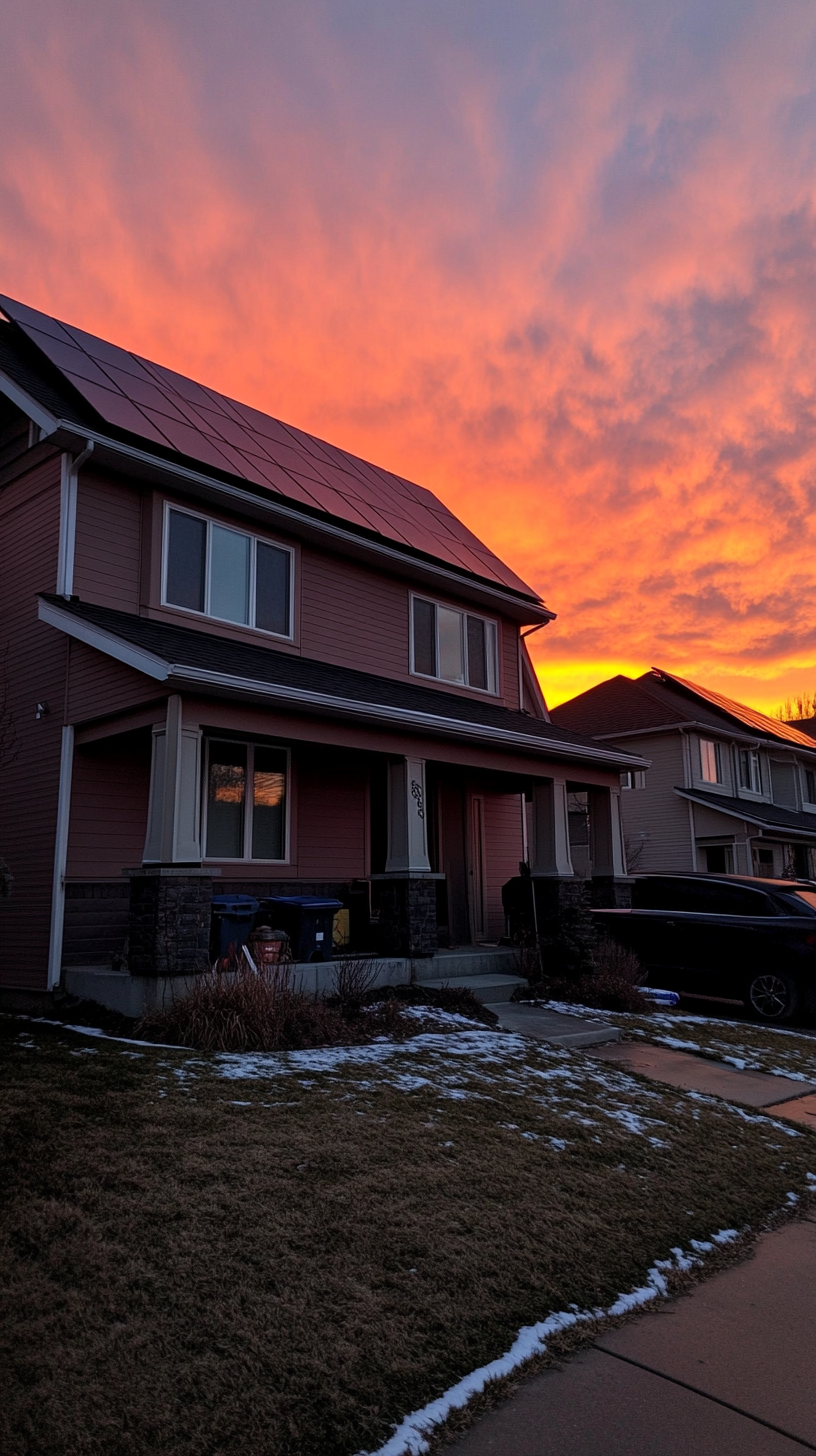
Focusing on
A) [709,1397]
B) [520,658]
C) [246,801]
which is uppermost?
[520,658]

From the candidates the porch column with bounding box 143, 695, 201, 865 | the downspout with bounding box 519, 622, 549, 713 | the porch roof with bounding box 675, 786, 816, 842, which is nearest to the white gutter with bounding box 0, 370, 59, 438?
the porch column with bounding box 143, 695, 201, 865

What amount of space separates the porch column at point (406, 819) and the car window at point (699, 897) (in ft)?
12.6

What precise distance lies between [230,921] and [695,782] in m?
20.8

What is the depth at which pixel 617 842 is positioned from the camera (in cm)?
1482

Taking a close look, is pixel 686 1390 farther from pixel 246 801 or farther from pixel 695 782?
pixel 695 782

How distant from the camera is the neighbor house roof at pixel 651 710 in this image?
2809cm

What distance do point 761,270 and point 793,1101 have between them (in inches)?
436

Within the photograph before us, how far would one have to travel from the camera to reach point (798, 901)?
1170 centimetres

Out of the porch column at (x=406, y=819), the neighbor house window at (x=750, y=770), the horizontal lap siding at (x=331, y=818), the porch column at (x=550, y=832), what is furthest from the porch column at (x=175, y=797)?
the neighbor house window at (x=750, y=770)

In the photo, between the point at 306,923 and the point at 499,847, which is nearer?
the point at 306,923

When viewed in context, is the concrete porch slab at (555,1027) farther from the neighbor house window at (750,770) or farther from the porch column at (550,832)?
the neighbor house window at (750,770)

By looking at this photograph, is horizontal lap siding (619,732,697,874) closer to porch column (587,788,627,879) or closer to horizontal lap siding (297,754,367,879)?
porch column (587,788,627,879)

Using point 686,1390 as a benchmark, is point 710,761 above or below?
above

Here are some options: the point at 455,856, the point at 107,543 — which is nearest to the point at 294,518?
the point at 107,543
